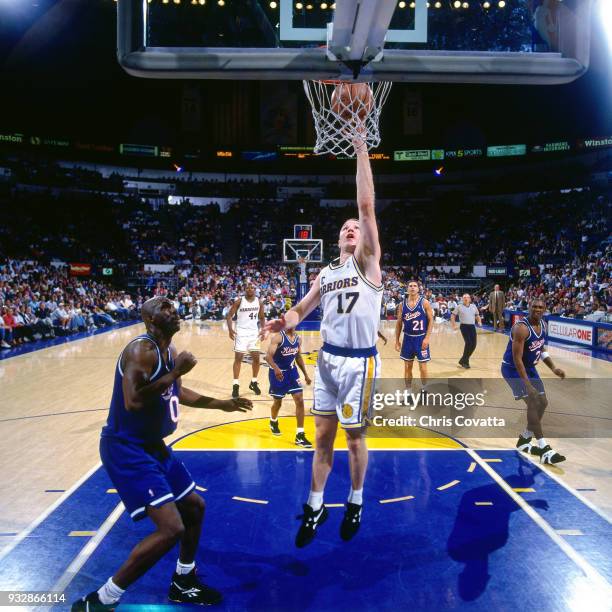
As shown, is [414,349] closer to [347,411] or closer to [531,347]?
[531,347]

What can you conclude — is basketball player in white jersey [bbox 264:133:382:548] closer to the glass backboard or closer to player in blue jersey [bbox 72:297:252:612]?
player in blue jersey [bbox 72:297:252:612]

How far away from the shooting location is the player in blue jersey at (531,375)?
564 cm

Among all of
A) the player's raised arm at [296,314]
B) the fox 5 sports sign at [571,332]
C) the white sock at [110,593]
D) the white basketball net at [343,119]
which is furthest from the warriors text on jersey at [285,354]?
the fox 5 sports sign at [571,332]

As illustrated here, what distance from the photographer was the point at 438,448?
6133 mm

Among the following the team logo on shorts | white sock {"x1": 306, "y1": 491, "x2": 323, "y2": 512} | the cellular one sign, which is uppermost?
the team logo on shorts

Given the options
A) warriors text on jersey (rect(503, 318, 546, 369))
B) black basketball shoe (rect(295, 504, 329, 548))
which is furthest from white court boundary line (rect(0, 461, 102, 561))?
warriors text on jersey (rect(503, 318, 546, 369))

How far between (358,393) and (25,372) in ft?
31.8

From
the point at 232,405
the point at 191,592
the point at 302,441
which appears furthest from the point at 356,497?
the point at 302,441

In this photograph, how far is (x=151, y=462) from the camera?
314 centimetres

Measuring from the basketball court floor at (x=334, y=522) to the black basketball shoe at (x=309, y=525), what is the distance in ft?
1.06

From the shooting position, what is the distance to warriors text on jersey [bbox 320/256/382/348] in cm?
343

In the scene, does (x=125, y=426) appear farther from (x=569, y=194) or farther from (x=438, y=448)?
(x=569, y=194)

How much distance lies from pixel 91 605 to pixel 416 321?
21.9ft

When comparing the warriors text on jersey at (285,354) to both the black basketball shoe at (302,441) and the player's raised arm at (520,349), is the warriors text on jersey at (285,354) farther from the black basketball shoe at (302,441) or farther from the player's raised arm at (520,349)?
the player's raised arm at (520,349)
